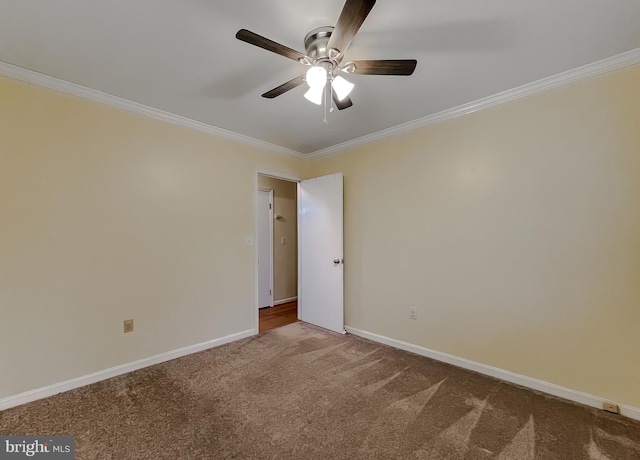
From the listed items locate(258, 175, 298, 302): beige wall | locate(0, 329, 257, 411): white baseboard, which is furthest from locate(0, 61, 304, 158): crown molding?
locate(0, 329, 257, 411): white baseboard

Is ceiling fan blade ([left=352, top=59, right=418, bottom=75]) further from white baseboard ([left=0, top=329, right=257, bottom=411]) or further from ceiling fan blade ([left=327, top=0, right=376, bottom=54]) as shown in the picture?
white baseboard ([left=0, top=329, right=257, bottom=411])

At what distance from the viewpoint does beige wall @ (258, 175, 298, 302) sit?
197 inches

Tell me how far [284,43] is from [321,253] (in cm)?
254

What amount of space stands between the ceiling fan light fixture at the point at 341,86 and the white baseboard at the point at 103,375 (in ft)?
9.27

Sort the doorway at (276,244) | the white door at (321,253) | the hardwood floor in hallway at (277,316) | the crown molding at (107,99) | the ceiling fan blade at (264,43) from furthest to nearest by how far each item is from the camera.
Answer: the doorway at (276,244), the hardwood floor in hallway at (277,316), the white door at (321,253), the crown molding at (107,99), the ceiling fan blade at (264,43)

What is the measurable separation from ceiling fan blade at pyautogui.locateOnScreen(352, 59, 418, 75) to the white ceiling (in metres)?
0.23

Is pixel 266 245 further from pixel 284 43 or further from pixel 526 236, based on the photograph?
pixel 526 236

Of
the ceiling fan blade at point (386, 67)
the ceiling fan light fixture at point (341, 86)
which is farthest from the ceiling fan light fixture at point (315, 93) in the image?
the ceiling fan blade at point (386, 67)

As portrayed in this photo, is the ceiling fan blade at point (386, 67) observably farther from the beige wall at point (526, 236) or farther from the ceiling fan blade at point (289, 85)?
the beige wall at point (526, 236)

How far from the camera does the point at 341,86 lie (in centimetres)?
180

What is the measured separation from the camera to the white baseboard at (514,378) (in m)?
1.99

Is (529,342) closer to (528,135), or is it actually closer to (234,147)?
(528,135)

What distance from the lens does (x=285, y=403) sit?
2090 mm

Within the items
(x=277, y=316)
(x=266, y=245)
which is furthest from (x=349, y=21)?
(x=266, y=245)
